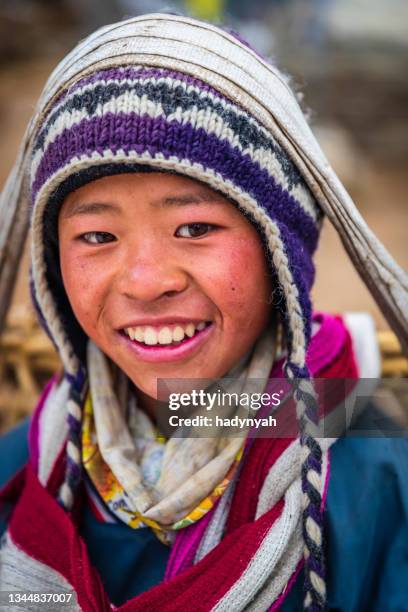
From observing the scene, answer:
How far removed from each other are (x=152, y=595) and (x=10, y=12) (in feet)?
25.3

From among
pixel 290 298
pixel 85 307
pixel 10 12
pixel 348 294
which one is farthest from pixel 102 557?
pixel 10 12

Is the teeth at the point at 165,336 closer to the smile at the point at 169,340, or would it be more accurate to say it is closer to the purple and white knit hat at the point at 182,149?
the smile at the point at 169,340

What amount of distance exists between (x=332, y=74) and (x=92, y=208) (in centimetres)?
551

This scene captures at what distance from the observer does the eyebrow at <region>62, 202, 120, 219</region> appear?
117cm

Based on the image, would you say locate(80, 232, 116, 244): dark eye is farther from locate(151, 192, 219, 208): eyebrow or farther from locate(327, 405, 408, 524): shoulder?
locate(327, 405, 408, 524): shoulder

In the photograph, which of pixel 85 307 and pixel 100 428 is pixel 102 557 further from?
pixel 85 307

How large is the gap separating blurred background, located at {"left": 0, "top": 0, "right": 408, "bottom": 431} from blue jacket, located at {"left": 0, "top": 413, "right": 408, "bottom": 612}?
6.87 ft

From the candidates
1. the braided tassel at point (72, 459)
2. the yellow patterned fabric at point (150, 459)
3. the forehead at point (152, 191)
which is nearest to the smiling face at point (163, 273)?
the forehead at point (152, 191)

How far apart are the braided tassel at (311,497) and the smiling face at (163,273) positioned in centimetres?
17

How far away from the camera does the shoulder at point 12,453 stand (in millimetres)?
1766

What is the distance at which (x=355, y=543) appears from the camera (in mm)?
1272

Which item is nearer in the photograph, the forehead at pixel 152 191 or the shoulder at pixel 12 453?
the forehead at pixel 152 191

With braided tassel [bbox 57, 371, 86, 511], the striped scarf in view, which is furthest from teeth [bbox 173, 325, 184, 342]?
braided tassel [bbox 57, 371, 86, 511]

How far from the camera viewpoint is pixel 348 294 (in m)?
4.03
